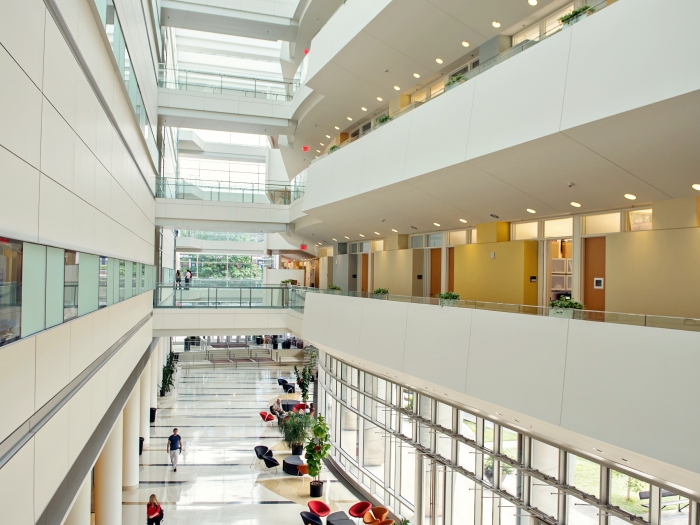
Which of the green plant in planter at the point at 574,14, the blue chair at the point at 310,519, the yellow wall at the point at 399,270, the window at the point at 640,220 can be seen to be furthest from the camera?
the yellow wall at the point at 399,270

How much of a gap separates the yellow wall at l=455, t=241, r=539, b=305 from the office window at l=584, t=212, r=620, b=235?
1372 millimetres

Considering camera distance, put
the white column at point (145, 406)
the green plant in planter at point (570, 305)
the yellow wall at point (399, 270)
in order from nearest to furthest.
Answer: the green plant in planter at point (570, 305) → the yellow wall at point (399, 270) → the white column at point (145, 406)

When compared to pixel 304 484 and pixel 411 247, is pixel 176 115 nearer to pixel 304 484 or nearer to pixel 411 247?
pixel 411 247

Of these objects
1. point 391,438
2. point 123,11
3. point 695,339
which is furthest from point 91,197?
point 391,438

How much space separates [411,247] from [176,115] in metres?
11.5

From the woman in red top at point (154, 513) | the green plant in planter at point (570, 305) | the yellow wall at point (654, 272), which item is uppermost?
the yellow wall at point (654, 272)

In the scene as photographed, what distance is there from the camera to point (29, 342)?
14.4 ft

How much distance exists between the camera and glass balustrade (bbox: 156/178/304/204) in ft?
75.0

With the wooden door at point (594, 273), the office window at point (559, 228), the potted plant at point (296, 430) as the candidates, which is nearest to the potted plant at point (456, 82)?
the office window at point (559, 228)

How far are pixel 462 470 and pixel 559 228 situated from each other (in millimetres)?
5382

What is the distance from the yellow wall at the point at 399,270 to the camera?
54.4ft

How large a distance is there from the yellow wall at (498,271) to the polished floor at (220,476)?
679cm

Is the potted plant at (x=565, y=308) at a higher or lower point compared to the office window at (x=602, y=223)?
lower

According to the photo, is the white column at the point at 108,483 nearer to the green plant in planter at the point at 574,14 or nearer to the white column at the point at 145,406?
the white column at the point at 145,406
